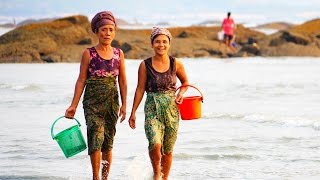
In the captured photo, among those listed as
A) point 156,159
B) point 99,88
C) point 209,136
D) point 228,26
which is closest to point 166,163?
point 156,159

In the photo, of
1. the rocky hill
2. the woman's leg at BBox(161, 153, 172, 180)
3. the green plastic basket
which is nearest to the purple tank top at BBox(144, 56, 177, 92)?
the woman's leg at BBox(161, 153, 172, 180)

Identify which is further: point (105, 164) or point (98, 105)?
point (105, 164)

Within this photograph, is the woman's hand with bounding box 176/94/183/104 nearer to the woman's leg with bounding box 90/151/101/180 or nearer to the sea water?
the woman's leg with bounding box 90/151/101/180

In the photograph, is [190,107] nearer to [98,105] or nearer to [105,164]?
[98,105]

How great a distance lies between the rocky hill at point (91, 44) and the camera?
25.1m

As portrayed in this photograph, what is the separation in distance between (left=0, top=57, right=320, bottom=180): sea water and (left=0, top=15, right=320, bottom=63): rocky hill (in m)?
8.65

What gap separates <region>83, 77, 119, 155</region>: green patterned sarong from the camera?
238 inches

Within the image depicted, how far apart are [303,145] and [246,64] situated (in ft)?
50.0

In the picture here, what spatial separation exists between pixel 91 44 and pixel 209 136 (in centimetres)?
1809

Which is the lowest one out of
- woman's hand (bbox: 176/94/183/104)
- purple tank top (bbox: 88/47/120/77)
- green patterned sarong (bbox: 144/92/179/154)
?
green patterned sarong (bbox: 144/92/179/154)

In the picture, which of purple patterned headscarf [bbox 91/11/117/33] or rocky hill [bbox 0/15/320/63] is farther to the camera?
rocky hill [bbox 0/15/320/63]

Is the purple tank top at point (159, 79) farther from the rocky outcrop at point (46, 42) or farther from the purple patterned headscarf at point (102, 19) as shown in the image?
the rocky outcrop at point (46, 42)

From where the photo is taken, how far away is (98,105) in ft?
19.9

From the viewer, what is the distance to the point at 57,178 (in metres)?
6.70
